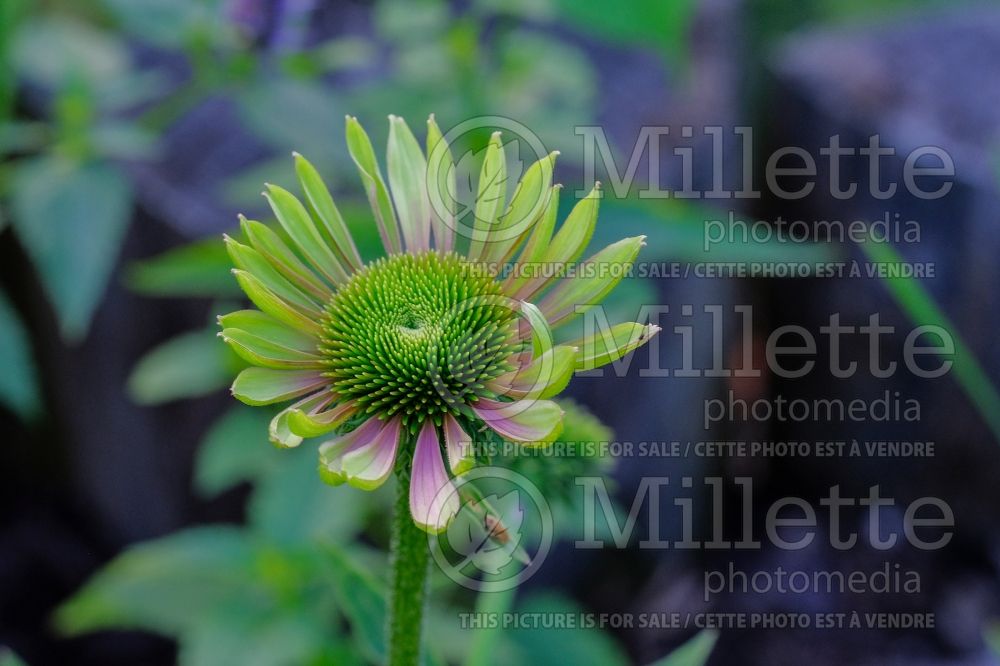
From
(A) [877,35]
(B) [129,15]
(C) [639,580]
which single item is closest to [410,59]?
(B) [129,15]

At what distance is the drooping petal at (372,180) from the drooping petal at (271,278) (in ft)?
0.20

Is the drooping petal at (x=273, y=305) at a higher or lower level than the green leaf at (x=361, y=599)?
higher

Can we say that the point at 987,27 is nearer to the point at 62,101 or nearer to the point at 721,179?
the point at 721,179

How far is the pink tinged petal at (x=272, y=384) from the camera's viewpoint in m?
0.45

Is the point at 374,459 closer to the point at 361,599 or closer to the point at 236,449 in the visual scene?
the point at 361,599

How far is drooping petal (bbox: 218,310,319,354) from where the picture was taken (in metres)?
0.46

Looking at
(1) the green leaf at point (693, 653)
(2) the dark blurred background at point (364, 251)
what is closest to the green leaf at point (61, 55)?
(2) the dark blurred background at point (364, 251)

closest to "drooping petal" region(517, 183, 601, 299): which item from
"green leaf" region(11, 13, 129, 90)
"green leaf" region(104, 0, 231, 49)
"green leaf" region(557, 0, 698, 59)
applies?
"green leaf" region(557, 0, 698, 59)

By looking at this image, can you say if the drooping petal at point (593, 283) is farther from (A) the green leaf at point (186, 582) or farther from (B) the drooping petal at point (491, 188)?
(A) the green leaf at point (186, 582)

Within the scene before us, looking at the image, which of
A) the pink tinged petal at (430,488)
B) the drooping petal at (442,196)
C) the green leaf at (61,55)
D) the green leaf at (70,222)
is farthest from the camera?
the green leaf at (61,55)

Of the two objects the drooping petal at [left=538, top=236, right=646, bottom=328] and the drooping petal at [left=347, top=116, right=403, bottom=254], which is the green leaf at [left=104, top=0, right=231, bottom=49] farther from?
the drooping petal at [left=538, top=236, right=646, bottom=328]

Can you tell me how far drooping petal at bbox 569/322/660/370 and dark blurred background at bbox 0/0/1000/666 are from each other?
45cm

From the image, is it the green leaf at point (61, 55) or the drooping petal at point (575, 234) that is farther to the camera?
the green leaf at point (61, 55)

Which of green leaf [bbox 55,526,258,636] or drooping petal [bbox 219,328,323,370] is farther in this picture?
green leaf [bbox 55,526,258,636]
